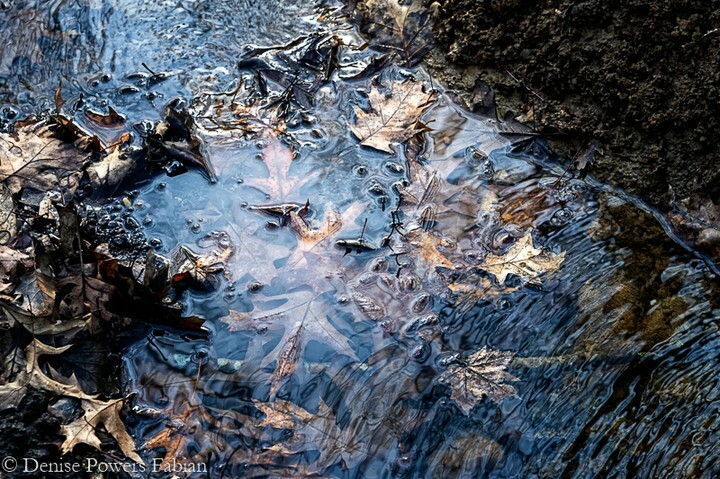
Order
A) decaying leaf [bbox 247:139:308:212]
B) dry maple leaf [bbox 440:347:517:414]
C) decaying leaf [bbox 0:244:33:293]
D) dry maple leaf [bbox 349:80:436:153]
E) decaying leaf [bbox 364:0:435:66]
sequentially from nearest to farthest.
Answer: dry maple leaf [bbox 440:347:517:414] < decaying leaf [bbox 0:244:33:293] < decaying leaf [bbox 247:139:308:212] < dry maple leaf [bbox 349:80:436:153] < decaying leaf [bbox 364:0:435:66]

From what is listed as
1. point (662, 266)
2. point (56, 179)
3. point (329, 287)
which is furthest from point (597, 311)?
point (56, 179)

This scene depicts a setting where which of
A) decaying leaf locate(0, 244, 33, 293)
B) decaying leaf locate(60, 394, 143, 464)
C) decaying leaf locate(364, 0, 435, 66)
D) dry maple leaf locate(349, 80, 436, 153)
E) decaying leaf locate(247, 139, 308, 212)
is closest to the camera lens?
decaying leaf locate(60, 394, 143, 464)

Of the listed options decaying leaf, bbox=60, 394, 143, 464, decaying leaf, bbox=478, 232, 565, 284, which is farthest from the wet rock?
decaying leaf, bbox=60, 394, 143, 464

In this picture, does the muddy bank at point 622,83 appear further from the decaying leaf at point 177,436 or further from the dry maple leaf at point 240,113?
the decaying leaf at point 177,436

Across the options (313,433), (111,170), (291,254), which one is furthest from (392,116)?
(313,433)

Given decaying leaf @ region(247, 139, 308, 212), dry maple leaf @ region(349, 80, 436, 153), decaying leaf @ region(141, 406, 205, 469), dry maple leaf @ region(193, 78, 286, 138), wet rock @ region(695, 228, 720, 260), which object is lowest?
decaying leaf @ region(141, 406, 205, 469)

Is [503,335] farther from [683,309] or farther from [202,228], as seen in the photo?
[202,228]

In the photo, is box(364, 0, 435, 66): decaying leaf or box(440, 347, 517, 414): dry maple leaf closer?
box(440, 347, 517, 414): dry maple leaf

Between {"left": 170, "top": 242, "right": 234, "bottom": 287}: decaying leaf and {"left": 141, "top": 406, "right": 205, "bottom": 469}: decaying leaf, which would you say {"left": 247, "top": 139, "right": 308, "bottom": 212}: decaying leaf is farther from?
{"left": 141, "top": 406, "right": 205, "bottom": 469}: decaying leaf

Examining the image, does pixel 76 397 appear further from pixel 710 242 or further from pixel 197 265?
pixel 710 242
